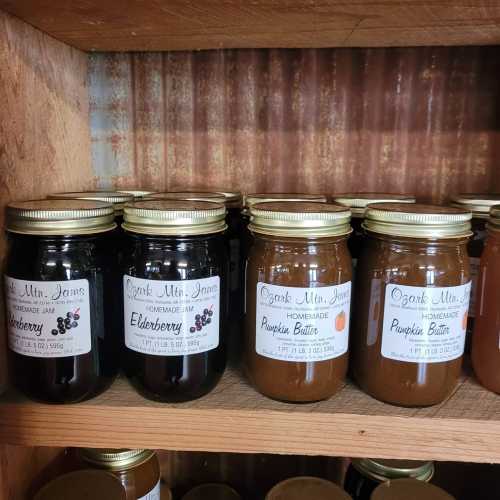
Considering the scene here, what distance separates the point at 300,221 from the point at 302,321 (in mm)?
96

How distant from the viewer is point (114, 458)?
60cm

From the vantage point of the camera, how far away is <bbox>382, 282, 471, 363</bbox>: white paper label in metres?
0.48

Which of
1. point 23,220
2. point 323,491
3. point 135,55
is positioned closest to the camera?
point 23,220

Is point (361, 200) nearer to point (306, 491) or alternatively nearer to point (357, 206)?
point (357, 206)

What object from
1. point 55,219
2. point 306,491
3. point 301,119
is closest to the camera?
point 55,219

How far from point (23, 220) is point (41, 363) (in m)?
0.14

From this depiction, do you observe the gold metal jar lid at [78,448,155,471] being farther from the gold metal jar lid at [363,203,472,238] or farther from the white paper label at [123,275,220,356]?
the gold metal jar lid at [363,203,472,238]

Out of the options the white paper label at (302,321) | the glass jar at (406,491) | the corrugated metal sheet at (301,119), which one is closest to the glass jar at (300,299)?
the white paper label at (302,321)

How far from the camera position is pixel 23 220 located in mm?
474

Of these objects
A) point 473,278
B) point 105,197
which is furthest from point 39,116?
point 473,278

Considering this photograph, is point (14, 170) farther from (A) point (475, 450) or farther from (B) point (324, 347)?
(A) point (475, 450)

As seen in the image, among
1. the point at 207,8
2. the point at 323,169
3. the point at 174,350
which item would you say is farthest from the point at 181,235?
the point at 323,169

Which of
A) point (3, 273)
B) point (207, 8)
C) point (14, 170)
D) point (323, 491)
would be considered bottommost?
point (323, 491)

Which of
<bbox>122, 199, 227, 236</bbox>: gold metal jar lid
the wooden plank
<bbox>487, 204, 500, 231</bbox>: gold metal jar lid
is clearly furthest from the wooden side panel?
<bbox>487, 204, 500, 231</bbox>: gold metal jar lid
